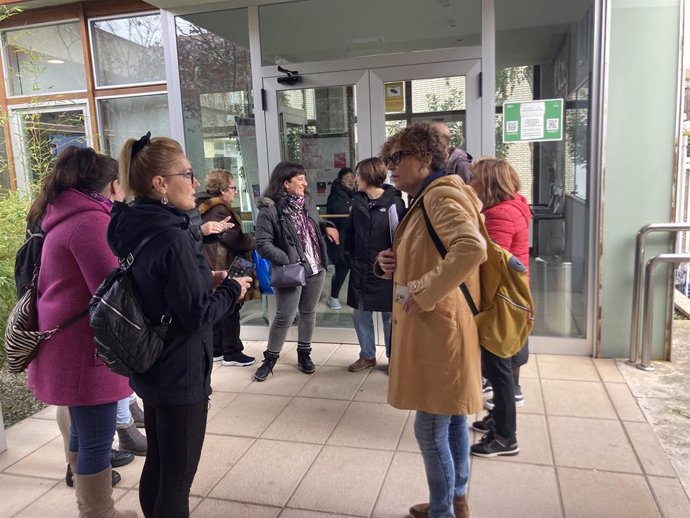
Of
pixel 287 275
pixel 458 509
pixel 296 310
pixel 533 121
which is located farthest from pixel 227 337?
pixel 533 121

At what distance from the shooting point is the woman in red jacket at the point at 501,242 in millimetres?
2867

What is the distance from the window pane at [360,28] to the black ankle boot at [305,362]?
97.2 inches

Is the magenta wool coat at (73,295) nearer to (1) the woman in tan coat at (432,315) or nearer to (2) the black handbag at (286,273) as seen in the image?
(1) the woman in tan coat at (432,315)

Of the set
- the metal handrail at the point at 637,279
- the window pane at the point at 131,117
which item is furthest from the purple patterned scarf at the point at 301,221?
the window pane at the point at 131,117

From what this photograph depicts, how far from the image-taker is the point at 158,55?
20.3 ft

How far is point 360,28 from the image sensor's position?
182 inches

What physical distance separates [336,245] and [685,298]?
433cm

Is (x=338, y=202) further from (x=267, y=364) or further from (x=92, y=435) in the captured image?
(x=92, y=435)

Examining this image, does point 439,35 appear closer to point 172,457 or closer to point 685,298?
point 172,457

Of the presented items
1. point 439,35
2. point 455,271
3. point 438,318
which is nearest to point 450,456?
point 438,318

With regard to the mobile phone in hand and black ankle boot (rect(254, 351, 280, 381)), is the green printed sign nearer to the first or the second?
black ankle boot (rect(254, 351, 280, 381))

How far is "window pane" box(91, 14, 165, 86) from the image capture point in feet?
20.3

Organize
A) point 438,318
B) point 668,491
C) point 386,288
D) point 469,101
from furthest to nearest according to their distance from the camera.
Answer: point 469,101 → point 386,288 → point 668,491 → point 438,318

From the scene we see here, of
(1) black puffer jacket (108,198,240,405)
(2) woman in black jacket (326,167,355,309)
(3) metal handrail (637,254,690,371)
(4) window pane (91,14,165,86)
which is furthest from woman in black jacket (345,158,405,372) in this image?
(4) window pane (91,14,165,86)
